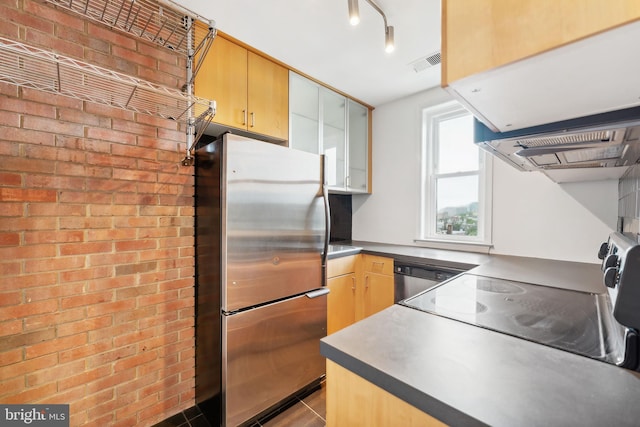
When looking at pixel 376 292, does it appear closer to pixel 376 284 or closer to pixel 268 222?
pixel 376 284

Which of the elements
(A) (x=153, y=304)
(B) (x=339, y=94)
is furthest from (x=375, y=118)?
(A) (x=153, y=304)

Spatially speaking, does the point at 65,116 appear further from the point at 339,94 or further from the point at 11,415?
the point at 339,94

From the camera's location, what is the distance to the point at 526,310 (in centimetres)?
101

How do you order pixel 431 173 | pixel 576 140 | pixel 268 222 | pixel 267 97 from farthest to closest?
pixel 431 173 < pixel 267 97 < pixel 268 222 < pixel 576 140

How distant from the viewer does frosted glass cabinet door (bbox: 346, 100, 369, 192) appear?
2.90 meters

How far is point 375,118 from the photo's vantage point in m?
3.12

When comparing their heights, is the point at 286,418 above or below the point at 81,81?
below

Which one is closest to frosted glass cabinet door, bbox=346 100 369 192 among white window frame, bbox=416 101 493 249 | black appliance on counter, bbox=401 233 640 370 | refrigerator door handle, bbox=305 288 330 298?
white window frame, bbox=416 101 493 249

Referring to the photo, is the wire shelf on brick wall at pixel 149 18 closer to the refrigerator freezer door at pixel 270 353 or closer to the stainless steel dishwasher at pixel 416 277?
the refrigerator freezer door at pixel 270 353

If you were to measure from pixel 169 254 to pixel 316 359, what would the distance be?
4.01ft

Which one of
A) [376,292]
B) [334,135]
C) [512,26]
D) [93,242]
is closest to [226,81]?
[334,135]

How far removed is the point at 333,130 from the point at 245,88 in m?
0.97

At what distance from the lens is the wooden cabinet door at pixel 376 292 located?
2291mm

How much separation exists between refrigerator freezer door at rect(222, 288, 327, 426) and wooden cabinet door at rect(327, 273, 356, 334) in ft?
0.78
